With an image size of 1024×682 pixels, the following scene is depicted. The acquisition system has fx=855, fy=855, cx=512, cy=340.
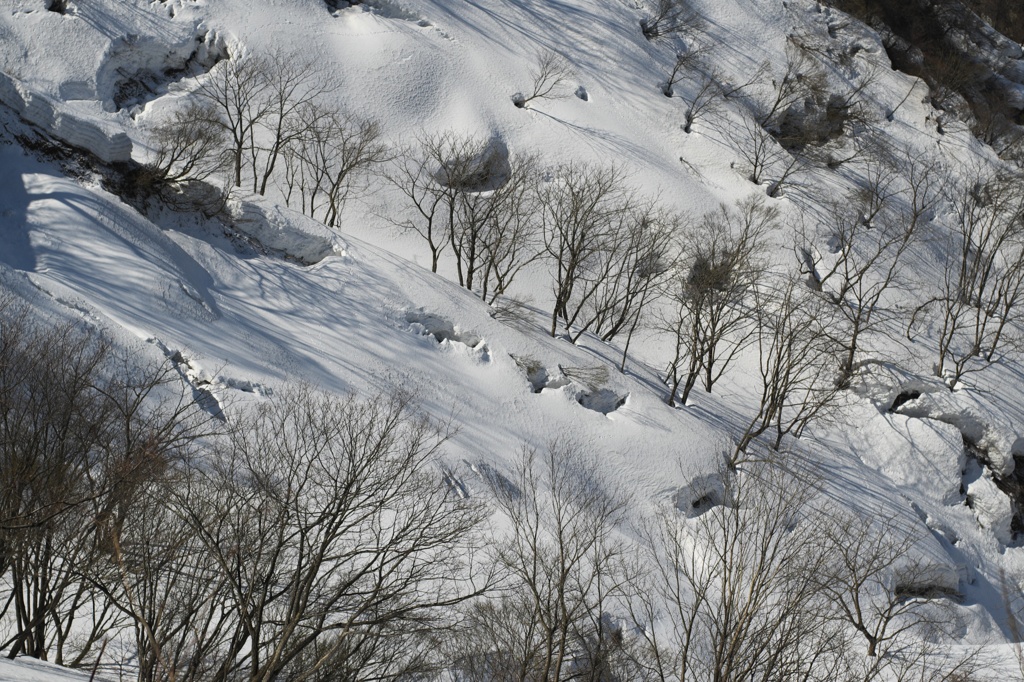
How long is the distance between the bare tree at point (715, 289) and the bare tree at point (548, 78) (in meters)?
9.94

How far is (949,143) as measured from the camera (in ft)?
147

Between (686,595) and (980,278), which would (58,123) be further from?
(980,278)

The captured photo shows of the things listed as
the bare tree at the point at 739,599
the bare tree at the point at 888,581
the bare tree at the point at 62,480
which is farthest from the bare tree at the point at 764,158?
the bare tree at the point at 62,480

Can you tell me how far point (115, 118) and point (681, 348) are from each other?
24.1 metres

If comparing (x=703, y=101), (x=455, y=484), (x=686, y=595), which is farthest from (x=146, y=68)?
(x=686, y=595)

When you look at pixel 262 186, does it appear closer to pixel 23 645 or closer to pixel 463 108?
pixel 463 108

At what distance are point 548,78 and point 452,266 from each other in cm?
1190

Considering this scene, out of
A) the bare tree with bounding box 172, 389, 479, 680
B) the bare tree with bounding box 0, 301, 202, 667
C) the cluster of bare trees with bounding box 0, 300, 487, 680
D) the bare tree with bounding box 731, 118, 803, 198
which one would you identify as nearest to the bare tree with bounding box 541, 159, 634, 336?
the bare tree with bounding box 731, 118, 803, 198

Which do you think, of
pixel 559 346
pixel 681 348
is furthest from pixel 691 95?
pixel 559 346

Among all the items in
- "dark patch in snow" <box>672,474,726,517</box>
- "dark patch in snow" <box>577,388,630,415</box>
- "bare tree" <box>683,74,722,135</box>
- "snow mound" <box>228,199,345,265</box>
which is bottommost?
"dark patch in snow" <box>672,474,726,517</box>

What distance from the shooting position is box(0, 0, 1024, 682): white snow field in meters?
23.8

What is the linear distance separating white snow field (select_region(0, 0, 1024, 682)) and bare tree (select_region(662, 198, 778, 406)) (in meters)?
0.88

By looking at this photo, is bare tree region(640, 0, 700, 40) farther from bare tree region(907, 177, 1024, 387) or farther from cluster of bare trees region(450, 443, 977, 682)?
cluster of bare trees region(450, 443, 977, 682)

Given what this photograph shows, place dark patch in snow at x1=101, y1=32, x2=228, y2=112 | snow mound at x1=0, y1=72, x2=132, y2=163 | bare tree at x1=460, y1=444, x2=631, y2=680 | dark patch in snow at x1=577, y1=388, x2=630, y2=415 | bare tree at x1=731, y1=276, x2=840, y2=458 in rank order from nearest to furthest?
bare tree at x1=460, y1=444, x2=631, y2=680 → snow mound at x1=0, y1=72, x2=132, y2=163 → dark patch in snow at x1=577, y1=388, x2=630, y2=415 → bare tree at x1=731, y1=276, x2=840, y2=458 → dark patch in snow at x1=101, y1=32, x2=228, y2=112
